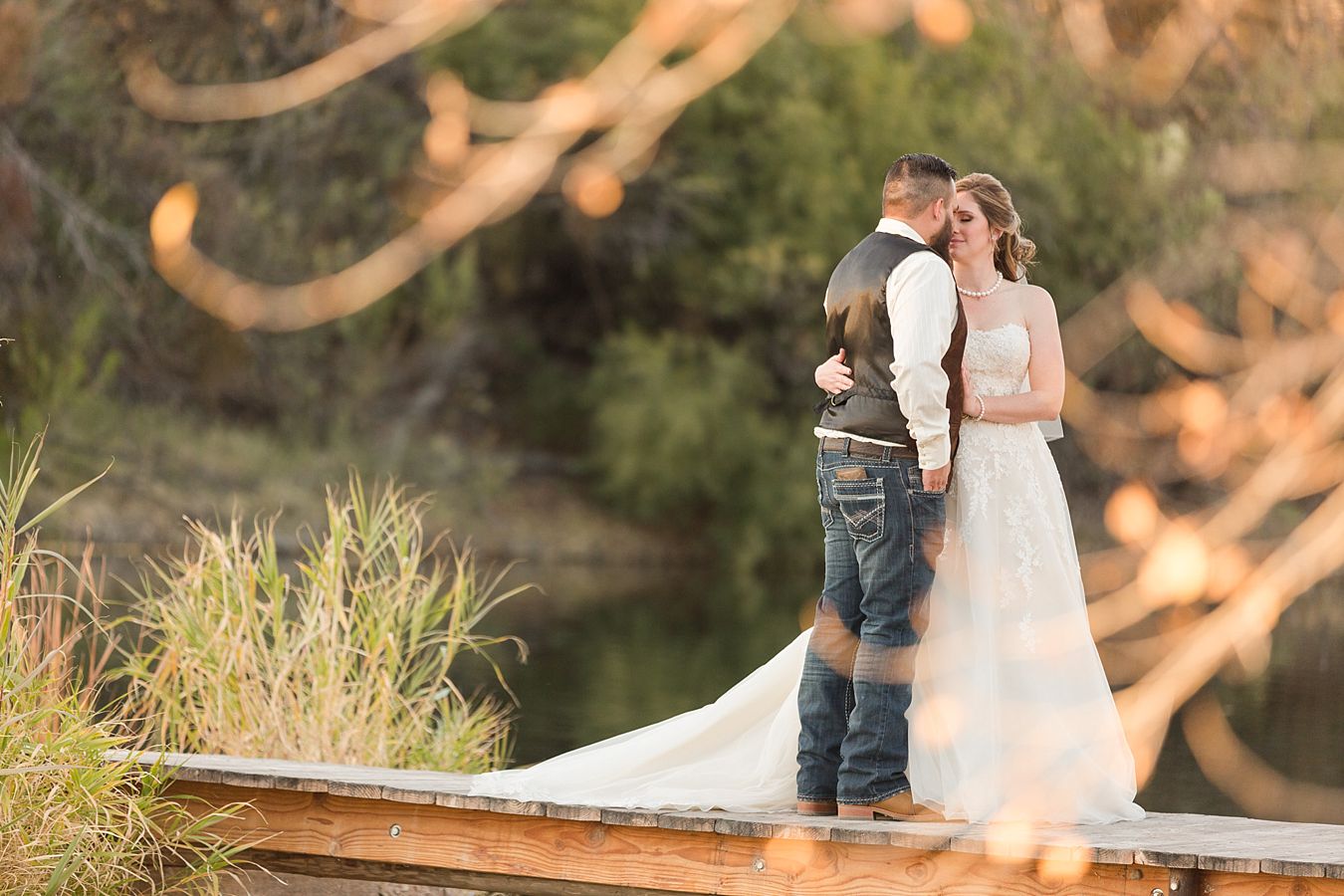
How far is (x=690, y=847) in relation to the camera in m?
4.56

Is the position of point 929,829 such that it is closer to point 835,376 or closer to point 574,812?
point 574,812

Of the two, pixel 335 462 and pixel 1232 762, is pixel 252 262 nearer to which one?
pixel 335 462

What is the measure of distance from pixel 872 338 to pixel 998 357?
1.75ft

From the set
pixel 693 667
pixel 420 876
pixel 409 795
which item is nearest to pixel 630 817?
pixel 409 795

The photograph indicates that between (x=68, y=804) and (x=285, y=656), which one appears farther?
(x=285, y=656)

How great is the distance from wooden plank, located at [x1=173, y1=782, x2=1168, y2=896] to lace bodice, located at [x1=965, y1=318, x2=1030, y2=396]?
1218 mm

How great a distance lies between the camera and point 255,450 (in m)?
22.7

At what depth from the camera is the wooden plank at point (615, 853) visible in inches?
169

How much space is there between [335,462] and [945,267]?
785 inches

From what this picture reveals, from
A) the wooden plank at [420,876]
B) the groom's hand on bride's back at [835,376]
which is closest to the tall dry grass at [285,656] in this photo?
the wooden plank at [420,876]

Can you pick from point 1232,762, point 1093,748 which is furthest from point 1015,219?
point 1232,762

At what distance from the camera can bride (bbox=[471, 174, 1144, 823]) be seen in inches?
180

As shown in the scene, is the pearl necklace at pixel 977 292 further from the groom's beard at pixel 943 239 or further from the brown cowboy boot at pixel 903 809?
the brown cowboy boot at pixel 903 809

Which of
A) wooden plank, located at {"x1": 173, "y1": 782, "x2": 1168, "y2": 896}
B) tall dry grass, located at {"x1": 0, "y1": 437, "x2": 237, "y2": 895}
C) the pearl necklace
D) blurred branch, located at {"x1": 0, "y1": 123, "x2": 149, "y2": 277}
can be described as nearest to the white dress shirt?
the pearl necklace
